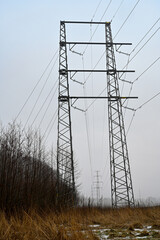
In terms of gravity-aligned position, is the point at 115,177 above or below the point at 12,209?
above

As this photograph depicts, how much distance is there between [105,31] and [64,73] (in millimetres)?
3667

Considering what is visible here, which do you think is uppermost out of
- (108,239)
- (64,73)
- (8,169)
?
(64,73)

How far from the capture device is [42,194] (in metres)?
9.57

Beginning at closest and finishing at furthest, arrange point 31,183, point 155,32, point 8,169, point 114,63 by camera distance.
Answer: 1. point 155,32
2. point 8,169
3. point 31,183
4. point 114,63

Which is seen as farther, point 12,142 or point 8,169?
point 12,142

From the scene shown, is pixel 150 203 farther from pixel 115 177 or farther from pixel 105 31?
pixel 105 31

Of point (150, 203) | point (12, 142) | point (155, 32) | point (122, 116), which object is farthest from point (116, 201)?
point (155, 32)

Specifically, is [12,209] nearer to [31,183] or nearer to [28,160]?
[31,183]

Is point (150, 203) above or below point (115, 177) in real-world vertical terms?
below

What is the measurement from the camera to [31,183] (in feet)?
28.7

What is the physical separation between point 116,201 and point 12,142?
6517mm

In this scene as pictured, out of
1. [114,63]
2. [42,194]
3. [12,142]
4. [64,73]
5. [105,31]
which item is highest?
[105,31]

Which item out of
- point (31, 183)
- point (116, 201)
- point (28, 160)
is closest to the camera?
point (31, 183)

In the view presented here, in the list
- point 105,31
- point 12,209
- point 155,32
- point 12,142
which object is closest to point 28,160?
point 12,142
